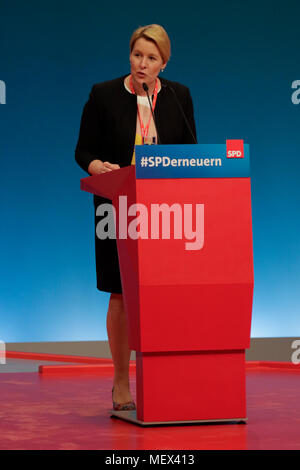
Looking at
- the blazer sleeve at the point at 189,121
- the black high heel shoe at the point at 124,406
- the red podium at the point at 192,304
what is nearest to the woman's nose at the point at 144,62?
the blazer sleeve at the point at 189,121

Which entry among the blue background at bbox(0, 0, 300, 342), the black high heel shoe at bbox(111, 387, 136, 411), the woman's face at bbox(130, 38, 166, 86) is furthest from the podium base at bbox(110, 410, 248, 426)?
the blue background at bbox(0, 0, 300, 342)

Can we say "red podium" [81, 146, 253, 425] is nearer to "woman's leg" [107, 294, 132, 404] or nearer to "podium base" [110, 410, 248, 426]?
"podium base" [110, 410, 248, 426]

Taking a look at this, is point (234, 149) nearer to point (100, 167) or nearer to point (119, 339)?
point (100, 167)

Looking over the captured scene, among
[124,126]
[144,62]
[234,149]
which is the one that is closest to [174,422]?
[234,149]

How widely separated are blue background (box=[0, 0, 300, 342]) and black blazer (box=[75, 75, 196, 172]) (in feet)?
9.33

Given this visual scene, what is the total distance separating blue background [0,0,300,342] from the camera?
5.21 metres

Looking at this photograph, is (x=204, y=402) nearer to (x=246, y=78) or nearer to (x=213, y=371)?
(x=213, y=371)

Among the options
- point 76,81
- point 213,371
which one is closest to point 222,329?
point 213,371

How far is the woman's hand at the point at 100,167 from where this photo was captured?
219 centimetres

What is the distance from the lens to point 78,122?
532 centimetres

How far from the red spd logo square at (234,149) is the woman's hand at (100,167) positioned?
351mm

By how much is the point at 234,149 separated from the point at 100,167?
0.46m

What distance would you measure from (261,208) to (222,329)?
137 inches

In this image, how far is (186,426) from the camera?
6.43 feet
